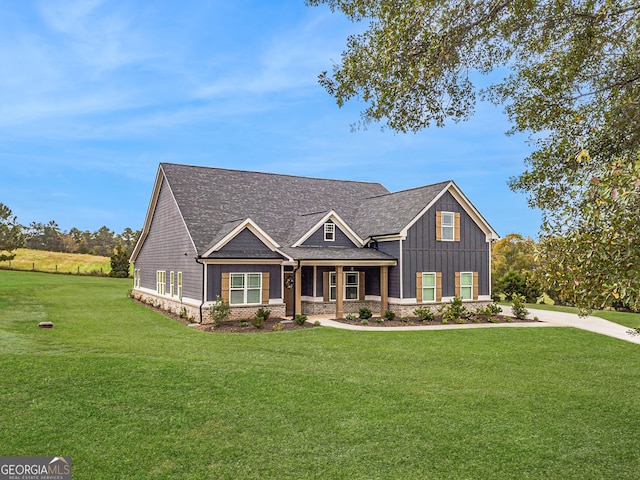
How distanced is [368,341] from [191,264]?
10.2 meters

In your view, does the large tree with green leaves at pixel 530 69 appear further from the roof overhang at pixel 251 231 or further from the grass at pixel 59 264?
the grass at pixel 59 264

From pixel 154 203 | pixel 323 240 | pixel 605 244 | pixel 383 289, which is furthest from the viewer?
pixel 154 203

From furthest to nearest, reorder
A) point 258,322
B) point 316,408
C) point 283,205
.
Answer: point 283,205 < point 258,322 < point 316,408

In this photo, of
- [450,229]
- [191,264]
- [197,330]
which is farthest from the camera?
[450,229]

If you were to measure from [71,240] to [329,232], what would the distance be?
8696cm

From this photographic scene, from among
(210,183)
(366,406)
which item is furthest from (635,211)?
(210,183)

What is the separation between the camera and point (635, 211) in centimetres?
636

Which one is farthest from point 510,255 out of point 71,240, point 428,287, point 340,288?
point 71,240

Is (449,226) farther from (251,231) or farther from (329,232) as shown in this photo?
(251,231)

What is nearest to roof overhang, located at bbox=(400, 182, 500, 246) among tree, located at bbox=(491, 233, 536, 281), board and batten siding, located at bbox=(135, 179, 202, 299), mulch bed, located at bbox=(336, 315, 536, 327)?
mulch bed, located at bbox=(336, 315, 536, 327)

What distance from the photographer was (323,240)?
25.8m

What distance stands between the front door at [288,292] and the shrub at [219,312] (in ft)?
12.1

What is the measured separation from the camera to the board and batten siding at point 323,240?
2553 centimetres

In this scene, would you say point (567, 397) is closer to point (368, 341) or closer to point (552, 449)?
point (552, 449)
